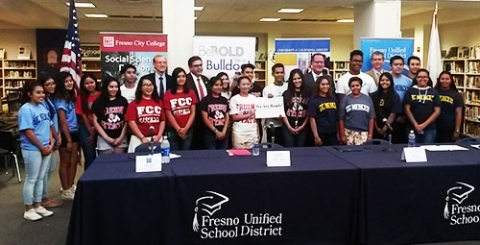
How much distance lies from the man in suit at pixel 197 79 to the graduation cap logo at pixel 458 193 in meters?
3.11

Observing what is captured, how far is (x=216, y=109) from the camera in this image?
16.4 feet

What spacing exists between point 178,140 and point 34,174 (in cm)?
148

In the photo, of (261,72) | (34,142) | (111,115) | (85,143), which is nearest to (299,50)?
(111,115)

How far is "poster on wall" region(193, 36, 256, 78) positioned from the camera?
6.42 m

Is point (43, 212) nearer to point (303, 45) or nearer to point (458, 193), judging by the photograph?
point (458, 193)

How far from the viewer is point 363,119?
506 centimetres

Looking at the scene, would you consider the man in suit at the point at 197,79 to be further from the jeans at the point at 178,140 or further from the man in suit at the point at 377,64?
the man in suit at the point at 377,64

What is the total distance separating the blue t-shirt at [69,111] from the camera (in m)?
4.79

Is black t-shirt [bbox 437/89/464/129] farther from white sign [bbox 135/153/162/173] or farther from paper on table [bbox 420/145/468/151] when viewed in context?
white sign [bbox 135/153/162/173]

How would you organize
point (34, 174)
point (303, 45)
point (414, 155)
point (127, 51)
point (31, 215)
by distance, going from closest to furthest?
point (414, 155), point (34, 174), point (31, 215), point (127, 51), point (303, 45)

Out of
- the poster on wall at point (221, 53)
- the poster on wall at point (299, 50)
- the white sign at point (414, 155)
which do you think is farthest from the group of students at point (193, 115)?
the white sign at point (414, 155)

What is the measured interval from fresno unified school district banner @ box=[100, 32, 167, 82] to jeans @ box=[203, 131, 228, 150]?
5.33 feet

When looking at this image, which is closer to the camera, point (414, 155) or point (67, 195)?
point (414, 155)

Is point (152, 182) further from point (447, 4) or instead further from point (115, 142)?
point (447, 4)
